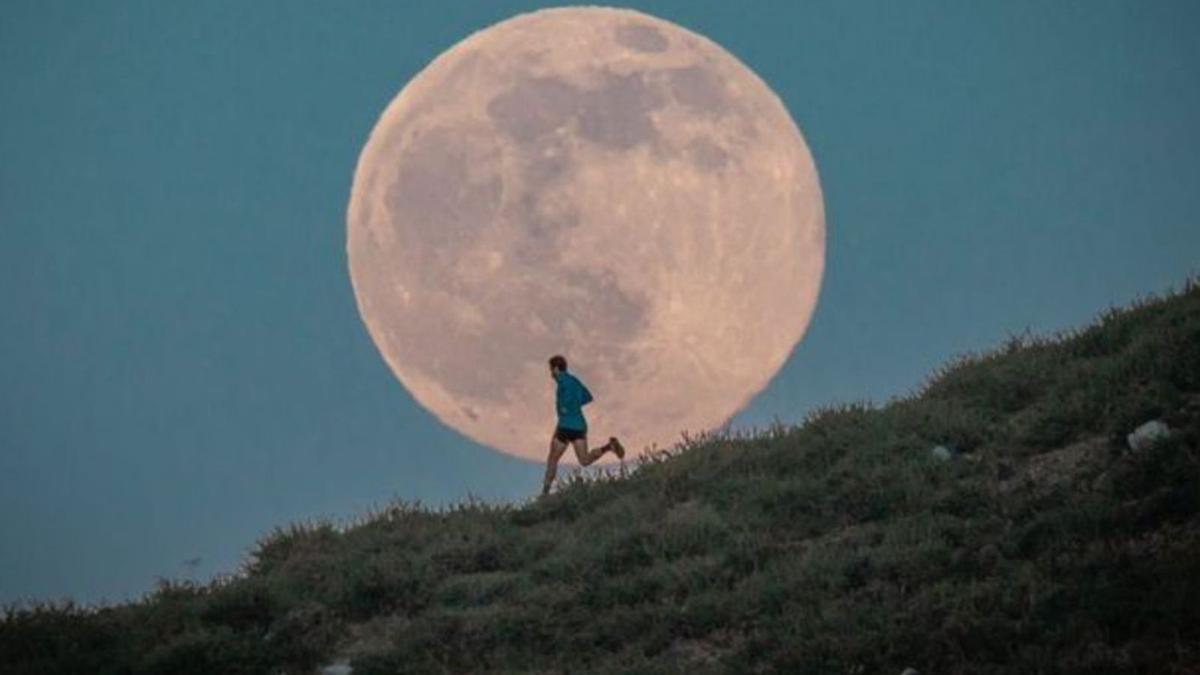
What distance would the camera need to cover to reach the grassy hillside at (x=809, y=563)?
13.6m

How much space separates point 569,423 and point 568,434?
19cm

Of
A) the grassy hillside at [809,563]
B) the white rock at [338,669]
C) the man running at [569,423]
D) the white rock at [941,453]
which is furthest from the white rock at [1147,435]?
the white rock at [338,669]

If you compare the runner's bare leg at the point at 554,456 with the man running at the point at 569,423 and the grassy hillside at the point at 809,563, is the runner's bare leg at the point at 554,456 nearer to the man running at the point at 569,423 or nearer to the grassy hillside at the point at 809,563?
the man running at the point at 569,423

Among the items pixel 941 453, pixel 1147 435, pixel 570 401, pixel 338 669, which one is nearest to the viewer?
pixel 338 669

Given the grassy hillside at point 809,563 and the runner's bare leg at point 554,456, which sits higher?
the runner's bare leg at point 554,456

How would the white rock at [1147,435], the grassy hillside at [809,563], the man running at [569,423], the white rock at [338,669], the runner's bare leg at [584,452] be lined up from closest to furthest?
the grassy hillside at [809,563] < the white rock at [338,669] < the white rock at [1147,435] < the man running at [569,423] < the runner's bare leg at [584,452]

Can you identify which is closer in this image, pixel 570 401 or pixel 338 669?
pixel 338 669

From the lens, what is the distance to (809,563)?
15.9 metres

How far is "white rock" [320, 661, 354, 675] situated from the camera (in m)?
15.8

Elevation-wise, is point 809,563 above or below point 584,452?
below

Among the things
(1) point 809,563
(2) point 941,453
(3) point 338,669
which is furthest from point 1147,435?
(3) point 338,669

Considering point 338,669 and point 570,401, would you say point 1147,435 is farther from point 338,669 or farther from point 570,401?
point 338,669

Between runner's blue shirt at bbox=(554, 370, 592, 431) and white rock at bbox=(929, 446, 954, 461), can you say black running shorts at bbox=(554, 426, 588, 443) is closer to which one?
runner's blue shirt at bbox=(554, 370, 592, 431)

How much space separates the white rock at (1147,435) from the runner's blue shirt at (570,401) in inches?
316
